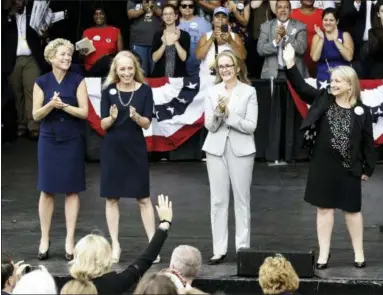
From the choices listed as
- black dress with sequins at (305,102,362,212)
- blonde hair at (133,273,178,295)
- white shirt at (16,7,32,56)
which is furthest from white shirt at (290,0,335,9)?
blonde hair at (133,273,178,295)

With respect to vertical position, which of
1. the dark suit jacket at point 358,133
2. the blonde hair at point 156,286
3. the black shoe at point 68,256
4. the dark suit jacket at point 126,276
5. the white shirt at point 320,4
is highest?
the white shirt at point 320,4

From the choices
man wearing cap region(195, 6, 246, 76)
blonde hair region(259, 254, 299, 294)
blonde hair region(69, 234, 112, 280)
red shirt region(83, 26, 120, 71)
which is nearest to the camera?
blonde hair region(69, 234, 112, 280)

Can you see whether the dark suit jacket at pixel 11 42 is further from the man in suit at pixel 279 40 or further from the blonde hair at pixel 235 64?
the blonde hair at pixel 235 64

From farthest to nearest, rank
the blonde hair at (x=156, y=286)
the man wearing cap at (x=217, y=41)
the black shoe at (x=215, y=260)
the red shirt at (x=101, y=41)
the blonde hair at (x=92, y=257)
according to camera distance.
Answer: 1. the red shirt at (x=101, y=41)
2. the man wearing cap at (x=217, y=41)
3. the black shoe at (x=215, y=260)
4. the blonde hair at (x=92, y=257)
5. the blonde hair at (x=156, y=286)

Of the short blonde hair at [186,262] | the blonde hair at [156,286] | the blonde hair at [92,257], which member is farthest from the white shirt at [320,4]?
the blonde hair at [156,286]

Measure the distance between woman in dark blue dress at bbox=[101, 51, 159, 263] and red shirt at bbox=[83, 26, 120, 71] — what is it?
5385mm

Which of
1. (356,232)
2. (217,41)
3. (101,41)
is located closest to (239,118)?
(356,232)

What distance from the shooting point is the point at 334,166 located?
11.2 meters

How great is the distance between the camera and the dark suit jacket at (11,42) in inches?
683

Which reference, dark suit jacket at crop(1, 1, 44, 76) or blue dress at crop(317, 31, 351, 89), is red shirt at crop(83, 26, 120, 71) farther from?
blue dress at crop(317, 31, 351, 89)

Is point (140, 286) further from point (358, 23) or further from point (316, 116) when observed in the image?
point (358, 23)

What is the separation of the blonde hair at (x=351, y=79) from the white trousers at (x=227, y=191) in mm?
1061

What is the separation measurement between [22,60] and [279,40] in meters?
3.73

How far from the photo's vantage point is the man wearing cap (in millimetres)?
15961
